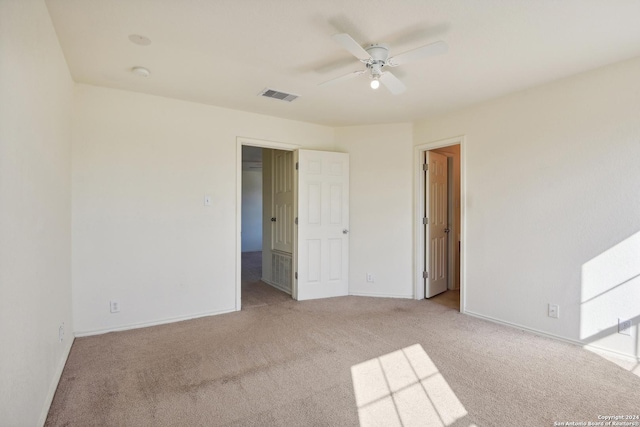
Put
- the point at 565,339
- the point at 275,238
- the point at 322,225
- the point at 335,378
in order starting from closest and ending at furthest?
the point at 335,378 < the point at 565,339 < the point at 322,225 < the point at 275,238

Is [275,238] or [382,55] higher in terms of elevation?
[382,55]

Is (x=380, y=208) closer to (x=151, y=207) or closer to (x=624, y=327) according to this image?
(x=624, y=327)

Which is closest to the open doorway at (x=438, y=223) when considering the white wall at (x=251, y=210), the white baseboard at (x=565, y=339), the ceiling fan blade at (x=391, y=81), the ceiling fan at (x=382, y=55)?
the white baseboard at (x=565, y=339)

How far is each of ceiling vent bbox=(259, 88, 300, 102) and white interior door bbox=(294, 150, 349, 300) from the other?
0.88 meters

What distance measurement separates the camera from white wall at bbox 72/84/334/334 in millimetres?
3014

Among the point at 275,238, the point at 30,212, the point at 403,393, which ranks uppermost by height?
the point at 30,212

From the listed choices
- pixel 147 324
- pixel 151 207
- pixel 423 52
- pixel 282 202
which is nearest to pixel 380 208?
pixel 282 202

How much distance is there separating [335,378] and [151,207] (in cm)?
243

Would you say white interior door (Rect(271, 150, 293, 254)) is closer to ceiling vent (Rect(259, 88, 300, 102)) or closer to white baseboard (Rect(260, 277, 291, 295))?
white baseboard (Rect(260, 277, 291, 295))

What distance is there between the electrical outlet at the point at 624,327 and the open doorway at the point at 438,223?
1.36m

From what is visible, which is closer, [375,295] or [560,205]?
[560,205]

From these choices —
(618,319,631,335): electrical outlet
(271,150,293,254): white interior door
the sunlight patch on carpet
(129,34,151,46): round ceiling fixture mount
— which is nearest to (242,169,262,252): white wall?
(271,150,293,254): white interior door

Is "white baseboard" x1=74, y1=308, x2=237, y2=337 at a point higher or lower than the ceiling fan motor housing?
lower

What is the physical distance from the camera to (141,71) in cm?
271
